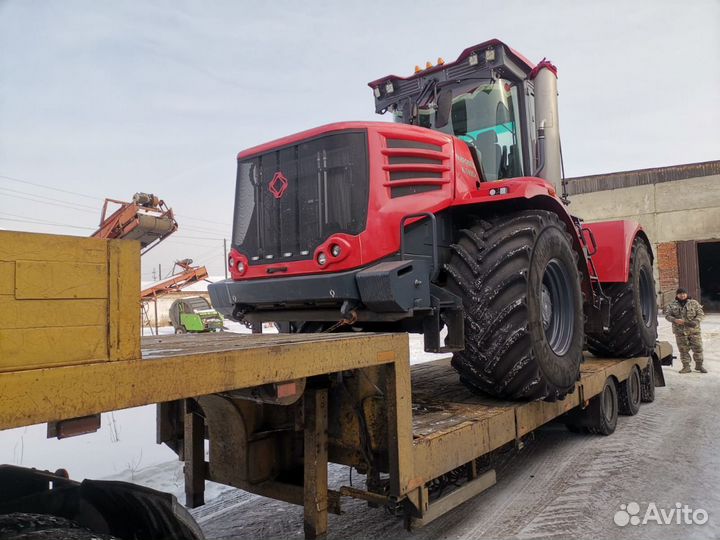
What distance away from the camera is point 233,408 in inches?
107

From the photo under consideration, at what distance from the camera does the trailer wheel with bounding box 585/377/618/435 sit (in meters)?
5.33

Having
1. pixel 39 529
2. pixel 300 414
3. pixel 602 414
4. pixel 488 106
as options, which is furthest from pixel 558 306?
pixel 39 529

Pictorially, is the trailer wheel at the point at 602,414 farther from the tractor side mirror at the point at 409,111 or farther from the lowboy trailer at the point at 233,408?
the tractor side mirror at the point at 409,111

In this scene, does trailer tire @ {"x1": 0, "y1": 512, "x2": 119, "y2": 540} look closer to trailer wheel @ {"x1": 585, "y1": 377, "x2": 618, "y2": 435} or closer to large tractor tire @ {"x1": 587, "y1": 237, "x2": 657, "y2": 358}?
trailer wheel @ {"x1": 585, "y1": 377, "x2": 618, "y2": 435}

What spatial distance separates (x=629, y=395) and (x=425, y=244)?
3.87 m

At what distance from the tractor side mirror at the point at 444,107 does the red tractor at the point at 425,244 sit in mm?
18

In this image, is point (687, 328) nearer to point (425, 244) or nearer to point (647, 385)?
point (647, 385)

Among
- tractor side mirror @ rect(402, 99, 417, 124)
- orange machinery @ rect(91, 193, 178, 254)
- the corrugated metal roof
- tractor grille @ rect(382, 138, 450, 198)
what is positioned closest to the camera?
tractor grille @ rect(382, 138, 450, 198)

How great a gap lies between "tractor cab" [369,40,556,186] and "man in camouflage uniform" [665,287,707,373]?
6.67m

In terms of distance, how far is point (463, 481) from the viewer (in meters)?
3.28

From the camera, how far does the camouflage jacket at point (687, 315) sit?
9.78 meters

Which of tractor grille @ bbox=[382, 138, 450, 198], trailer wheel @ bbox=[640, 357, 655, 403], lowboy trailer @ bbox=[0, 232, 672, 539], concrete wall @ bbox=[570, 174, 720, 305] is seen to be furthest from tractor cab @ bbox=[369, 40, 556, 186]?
concrete wall @ bbox=[570, 174, 720, 305]

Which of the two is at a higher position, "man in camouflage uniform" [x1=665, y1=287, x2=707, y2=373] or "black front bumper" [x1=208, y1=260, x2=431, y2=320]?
"black front bumper" [x1=208, y1=260, x2=431, y2=320]

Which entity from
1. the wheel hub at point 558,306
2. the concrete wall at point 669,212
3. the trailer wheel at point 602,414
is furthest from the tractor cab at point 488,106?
the concrete wall at point 669,212
